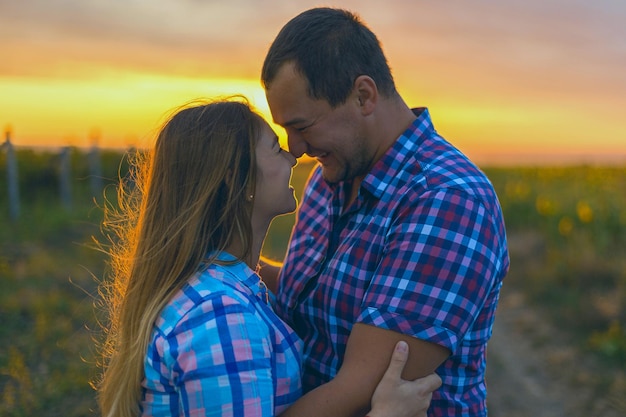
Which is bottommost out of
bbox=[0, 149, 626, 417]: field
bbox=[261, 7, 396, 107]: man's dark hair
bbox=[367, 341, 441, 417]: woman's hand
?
bbox=[0, 149, 626, 417]: field

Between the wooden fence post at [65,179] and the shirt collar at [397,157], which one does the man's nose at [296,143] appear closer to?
Result: the shirt collar at [397,157]

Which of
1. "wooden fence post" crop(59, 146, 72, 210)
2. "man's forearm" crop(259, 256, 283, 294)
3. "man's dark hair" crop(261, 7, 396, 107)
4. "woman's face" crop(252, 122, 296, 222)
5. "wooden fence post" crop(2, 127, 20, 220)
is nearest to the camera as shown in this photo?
"woman's face" crop(252, 122, 296, 222)

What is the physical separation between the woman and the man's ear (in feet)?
1.52

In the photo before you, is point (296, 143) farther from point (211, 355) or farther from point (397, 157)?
point (211, 355)

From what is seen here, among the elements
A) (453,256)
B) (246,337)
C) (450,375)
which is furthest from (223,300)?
(450,375)

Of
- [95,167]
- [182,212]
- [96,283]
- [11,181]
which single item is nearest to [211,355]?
[182,212]

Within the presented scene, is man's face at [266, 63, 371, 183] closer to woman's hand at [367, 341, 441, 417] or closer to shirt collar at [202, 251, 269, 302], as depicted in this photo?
shirt collar at [202, 251, 269, 302]

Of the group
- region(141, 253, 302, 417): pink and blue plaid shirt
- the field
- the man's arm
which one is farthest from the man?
the field

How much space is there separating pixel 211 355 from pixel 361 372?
0.50 m

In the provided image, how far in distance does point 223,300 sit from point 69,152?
15.1m

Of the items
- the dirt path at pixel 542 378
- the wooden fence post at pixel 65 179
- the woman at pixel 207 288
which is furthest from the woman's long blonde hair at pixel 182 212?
the wooden fence post at pixel 65 179

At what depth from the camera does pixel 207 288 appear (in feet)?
6.45

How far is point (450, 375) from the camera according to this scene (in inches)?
91.2

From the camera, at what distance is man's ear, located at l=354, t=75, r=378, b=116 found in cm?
263
